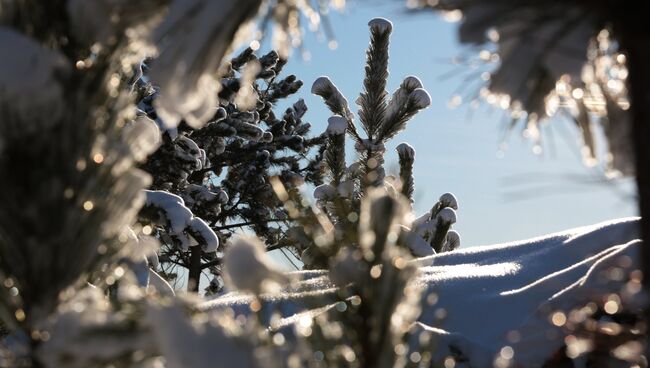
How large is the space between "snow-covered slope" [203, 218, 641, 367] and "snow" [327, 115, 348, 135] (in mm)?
7381

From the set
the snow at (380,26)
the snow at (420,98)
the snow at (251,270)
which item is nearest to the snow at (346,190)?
the snow at (251,270)

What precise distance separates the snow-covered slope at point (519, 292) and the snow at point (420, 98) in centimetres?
671

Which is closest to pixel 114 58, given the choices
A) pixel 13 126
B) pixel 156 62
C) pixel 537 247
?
pixel 156 62

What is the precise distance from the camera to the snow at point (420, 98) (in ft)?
41.3

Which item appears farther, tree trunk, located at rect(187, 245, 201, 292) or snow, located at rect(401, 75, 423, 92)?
tree trunk, located at rect(187, 245, 201, 292)

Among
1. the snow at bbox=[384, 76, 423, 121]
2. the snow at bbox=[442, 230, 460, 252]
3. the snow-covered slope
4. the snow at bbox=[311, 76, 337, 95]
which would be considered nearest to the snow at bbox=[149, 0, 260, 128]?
the snow-covered slope

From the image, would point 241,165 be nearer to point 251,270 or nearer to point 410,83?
point 410,83

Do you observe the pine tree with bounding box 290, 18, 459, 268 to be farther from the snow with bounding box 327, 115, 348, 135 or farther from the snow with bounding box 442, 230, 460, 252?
the snow with bounding box 442, 230, 460, 252

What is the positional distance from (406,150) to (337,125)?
1.36 m

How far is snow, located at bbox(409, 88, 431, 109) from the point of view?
12.6 m

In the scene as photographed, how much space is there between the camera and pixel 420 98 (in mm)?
12578

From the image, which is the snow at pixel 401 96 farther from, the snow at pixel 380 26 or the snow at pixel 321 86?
the snow at pixel 321 86

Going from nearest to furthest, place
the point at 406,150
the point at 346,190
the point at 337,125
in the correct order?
the point at 346,190 → the point at 406,150 → the point at 337,125

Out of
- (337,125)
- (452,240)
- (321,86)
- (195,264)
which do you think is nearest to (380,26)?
(321,86)
